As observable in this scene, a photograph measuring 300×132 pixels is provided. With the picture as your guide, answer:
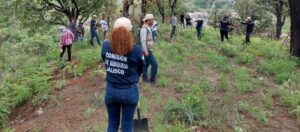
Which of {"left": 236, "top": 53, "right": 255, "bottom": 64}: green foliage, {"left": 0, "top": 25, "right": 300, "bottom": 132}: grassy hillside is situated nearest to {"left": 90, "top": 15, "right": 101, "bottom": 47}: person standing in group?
{"left": 0, "top": 25, "right": 300, "bottom": 132}: grassy hillside

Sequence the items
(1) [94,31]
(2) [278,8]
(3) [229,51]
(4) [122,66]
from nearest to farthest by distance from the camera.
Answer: (4) [122,66]
(3) [229,51]
(1) [94,31]
(2) [278,8]

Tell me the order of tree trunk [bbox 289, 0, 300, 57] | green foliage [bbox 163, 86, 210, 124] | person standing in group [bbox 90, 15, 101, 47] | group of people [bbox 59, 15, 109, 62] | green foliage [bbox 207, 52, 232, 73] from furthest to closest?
1. person standing in group [bbox 90, 15, 101, 47]
2. tree trunk [bbox 289, 0, 300, 57]
3. group of people [bbox 59, 15, 109, 62]
4. green foliage [bbox 207, 52, 232, 73]
5. green foliage [bbox 163, 86, 210, 124]

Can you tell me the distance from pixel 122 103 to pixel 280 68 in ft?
26.1

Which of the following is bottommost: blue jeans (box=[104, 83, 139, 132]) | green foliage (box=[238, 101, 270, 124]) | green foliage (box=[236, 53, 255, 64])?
green foliage (box=[238, 101, 270, 124])

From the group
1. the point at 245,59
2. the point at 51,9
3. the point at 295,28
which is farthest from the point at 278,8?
the point at 245,59

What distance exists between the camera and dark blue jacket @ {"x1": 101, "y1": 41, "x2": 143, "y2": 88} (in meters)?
4.85

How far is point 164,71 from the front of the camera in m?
10.6

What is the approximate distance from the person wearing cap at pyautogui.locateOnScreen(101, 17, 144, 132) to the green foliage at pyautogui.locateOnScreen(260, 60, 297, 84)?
6.74 metres

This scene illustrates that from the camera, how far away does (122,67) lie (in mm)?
4863

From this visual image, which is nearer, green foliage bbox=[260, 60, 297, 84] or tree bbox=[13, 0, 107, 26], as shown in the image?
green foliage bbox=[260, 60, 297, 84]

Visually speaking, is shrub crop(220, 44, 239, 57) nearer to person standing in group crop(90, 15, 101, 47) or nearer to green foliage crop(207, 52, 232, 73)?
green foliage crop(207, 52, 232, 73)

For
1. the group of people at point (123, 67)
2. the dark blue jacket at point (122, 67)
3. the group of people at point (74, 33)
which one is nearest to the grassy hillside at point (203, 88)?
the group of people at point (74, 33)

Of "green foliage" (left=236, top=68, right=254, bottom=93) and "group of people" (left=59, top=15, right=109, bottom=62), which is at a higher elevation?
"group of people" (left=59, top=15, right=109, bottom=62)

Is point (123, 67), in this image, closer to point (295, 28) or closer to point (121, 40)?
point (121, 40)
